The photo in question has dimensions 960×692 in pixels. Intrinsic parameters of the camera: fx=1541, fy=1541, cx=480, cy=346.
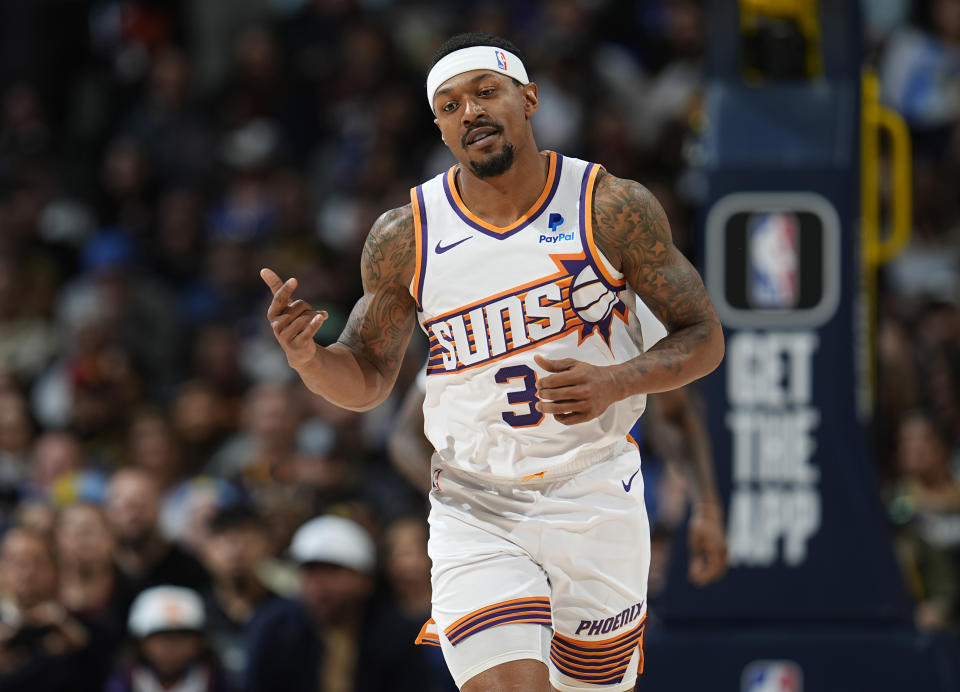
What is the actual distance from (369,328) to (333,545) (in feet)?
9.18

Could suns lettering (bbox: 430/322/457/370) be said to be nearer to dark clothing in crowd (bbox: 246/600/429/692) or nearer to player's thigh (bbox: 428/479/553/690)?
player's thigh (bbox: 428/479/553/690)

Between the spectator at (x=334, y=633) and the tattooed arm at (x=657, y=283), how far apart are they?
3081mm

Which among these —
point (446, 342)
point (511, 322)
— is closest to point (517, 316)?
point (511, 322)

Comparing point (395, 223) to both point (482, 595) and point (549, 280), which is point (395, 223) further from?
point (482, 595)

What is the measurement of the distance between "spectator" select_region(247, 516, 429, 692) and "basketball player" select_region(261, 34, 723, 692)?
8.28 feet

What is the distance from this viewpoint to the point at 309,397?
9.72 metres

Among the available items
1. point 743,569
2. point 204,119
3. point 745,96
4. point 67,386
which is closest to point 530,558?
point 743,569

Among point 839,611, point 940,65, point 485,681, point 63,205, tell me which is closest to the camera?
point 485,681

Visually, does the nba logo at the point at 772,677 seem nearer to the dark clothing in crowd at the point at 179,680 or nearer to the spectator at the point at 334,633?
the spectator at the point at 334,633

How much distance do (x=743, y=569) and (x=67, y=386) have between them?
5.57 meters

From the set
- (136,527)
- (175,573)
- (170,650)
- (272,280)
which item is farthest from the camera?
(136,527)

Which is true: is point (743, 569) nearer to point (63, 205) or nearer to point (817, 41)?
point (817, 41)

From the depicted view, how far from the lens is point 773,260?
6555 mm

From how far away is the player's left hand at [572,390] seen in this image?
3.82 m
